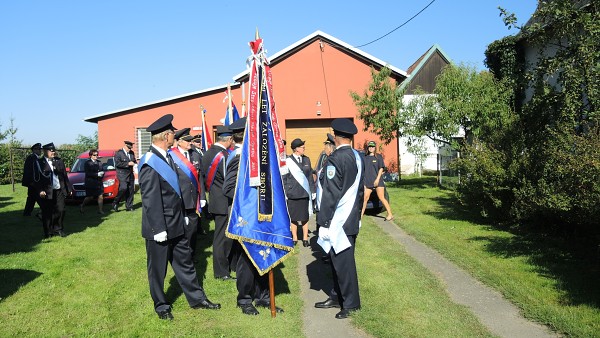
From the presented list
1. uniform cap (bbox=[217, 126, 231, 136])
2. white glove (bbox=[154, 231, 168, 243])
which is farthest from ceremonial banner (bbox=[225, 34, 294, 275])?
uniform cap (bbox=[217, 126, 231, 136])

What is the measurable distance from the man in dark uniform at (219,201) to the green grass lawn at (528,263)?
3.72 meters

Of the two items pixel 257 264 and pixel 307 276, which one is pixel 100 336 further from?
pixel 307 276

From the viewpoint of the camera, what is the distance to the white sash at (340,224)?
5.69 meters

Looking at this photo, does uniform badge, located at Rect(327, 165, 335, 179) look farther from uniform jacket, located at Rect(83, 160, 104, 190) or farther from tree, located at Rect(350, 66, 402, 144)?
tree, located at Rect(350, 66, 402, 144)

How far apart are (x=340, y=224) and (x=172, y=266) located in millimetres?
2097

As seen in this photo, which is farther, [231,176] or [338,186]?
[231,176]

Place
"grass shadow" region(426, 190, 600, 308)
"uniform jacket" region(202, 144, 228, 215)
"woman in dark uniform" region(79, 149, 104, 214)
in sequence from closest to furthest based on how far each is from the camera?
1. "grass shadow" region(426, 190, 600, 308)
2. "uniform jacket" region(202, 144, 228, 215)
3. "woman in dark uniform" region(79, 149, 104, 214)

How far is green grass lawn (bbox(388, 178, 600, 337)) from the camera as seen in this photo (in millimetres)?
5414

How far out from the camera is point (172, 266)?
5918 mm

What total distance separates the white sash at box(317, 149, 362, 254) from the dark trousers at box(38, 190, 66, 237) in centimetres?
737

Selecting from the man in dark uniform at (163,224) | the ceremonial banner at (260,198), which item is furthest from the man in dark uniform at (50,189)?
the ceremonial banner at (260,198)

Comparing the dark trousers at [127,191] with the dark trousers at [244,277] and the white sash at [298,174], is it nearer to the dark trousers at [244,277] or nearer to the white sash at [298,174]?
the white sash at [298,174]

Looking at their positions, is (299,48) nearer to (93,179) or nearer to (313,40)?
(313,40)

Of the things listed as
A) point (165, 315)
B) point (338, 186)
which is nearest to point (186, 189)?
point (165, 315)
